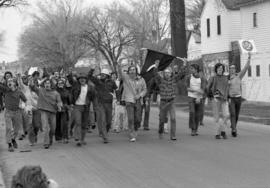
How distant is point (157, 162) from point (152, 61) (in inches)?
251

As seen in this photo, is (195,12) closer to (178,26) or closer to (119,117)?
(178,26)

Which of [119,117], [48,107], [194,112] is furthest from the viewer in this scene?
[119,117]

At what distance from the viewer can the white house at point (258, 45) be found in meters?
30.2

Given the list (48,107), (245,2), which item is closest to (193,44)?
(245,2)

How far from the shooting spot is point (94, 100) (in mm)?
13000

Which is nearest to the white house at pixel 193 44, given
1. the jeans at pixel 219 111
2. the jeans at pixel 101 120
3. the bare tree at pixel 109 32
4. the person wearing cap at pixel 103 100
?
the bare tree at pixel 109 32

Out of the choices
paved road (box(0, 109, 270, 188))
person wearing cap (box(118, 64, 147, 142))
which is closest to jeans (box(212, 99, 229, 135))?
paved road (box(0, 109, 270, 188))

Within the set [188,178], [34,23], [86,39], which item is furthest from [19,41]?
[188,178]

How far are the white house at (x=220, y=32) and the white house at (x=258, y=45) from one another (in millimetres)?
4810

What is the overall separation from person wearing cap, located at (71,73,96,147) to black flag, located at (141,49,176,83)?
301 cm

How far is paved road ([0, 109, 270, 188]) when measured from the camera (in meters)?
8.17

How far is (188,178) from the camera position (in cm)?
833

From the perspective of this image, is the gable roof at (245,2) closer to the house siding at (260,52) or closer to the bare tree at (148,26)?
the house siding at (260,52)

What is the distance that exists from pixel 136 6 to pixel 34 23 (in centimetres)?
1198
